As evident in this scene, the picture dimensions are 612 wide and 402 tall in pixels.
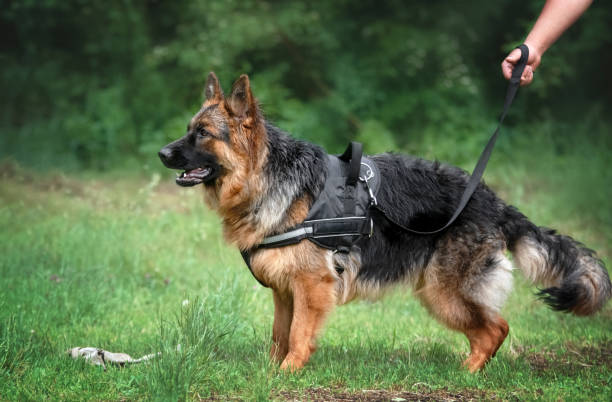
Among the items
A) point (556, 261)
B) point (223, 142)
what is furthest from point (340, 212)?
point (556, 261)

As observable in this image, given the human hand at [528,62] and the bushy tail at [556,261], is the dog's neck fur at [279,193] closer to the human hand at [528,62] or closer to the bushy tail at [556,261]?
the human hand at [528,62]

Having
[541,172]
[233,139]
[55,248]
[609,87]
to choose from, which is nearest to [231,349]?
[233,139]

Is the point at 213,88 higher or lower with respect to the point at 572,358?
higher

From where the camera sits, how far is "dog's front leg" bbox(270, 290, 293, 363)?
4.61 m

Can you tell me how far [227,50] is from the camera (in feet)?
39.0

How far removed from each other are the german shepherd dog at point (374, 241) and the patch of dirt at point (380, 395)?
0.49 m

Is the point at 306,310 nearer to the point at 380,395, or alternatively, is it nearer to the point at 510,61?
the point at 380,395

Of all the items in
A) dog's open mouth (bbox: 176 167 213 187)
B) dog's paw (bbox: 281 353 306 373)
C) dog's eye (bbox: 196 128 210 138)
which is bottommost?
dog's paw (bbox: 281 353 306 373)

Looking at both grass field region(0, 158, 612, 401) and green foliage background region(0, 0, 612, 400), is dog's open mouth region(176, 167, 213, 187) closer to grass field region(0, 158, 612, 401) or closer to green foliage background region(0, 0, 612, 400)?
grass field region(0, 158, 612, 401)

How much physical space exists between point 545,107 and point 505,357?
30.9 ft

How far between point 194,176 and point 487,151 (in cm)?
205

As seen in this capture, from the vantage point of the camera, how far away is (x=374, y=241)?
4477 mm

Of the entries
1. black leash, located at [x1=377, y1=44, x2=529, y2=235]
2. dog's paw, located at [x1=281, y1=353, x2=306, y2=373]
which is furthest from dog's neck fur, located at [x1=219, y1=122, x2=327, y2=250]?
dog's paw, located at [x1=281, y1=353, x2=306, y2=373]

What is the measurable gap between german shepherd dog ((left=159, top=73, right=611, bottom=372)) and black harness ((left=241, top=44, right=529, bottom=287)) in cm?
6
